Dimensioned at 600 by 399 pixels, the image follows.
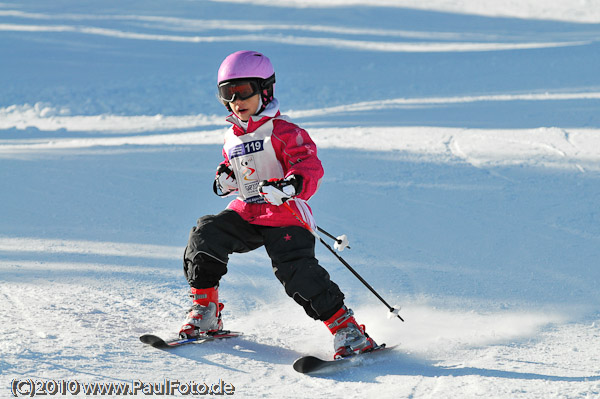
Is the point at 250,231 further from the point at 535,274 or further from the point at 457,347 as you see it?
the point at 535,274

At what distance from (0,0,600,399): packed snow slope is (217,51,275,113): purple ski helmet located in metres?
1.21

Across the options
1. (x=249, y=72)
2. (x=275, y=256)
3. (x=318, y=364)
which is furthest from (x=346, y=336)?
(x=249, y=72)

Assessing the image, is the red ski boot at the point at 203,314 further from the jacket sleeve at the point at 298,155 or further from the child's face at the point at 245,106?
the child's face at the point at 245,106

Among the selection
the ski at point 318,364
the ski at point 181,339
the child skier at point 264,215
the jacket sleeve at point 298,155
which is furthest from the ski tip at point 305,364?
the jacket sleeve at point 298,155

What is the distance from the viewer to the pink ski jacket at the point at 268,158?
3.21m

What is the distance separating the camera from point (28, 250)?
4.55 m

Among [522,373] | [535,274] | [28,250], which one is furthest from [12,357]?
[535,274]

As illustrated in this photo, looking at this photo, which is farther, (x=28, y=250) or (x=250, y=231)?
(x=28, y=250)

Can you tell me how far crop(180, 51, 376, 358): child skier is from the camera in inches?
123

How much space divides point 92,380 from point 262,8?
56.5ft

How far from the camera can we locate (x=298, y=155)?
321 centimetres

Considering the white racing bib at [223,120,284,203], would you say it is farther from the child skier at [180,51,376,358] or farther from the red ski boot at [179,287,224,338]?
the red ski boot at [179,287,224,338]

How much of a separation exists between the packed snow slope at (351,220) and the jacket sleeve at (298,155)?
2.68ft

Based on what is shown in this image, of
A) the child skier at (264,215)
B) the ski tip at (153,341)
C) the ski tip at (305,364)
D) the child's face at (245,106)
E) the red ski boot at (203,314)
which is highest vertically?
the child's face at (245,106)
